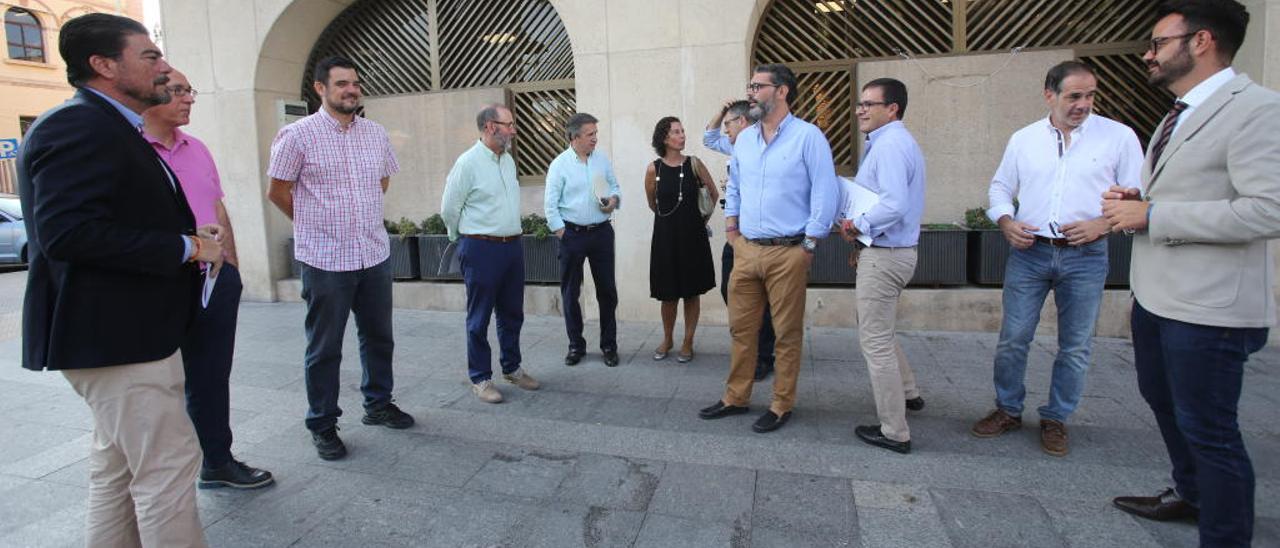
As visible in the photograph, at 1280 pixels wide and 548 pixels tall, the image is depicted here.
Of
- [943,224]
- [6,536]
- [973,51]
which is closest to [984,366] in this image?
[943,224]

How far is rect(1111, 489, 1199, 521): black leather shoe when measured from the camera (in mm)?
2783

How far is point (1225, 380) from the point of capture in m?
2.29

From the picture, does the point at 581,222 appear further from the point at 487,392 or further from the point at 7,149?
the point at 7,149

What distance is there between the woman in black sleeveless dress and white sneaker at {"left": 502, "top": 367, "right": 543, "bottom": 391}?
116 cm

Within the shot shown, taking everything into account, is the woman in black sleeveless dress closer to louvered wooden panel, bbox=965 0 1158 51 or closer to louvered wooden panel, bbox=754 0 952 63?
louvered wooden panel, bbox=754 0 952 63

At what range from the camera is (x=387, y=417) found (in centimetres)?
401

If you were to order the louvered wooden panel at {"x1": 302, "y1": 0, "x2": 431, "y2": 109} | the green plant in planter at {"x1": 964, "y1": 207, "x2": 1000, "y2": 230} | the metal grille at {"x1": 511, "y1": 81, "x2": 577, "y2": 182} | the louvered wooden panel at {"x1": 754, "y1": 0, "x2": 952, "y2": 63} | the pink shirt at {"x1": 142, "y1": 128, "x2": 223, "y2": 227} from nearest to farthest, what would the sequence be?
the pink shirt at {"x1": 142, "y1": 128, "x2": 223, "y2": 227} < the green plant in planter at {"x1": 964, "y1": 207, "x2": 1000, "y2": 230} < the louvered wooden panel at {"x1": 754, "y1": 0, "x2": 952, "y2": 63} < the metal grille at {"x1": 511, "y1": 81, "x2": 577, "y2": 182} < the louvered wooden panel at {"x1": 302, "y1": 0, "x2": 431, "y2": 109}

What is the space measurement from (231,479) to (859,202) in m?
3.32

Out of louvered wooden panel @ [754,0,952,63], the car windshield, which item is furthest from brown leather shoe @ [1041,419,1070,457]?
the car windshield

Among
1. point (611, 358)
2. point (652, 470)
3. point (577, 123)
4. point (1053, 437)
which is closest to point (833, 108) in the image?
point (577, 123)

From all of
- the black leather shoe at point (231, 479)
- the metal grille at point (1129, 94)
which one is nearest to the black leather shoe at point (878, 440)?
the black leather shoe at point (231, 479)

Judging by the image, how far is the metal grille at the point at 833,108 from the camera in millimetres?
6957

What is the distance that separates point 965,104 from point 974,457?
441cm

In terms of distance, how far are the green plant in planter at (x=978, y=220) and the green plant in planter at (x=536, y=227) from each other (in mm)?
4010
